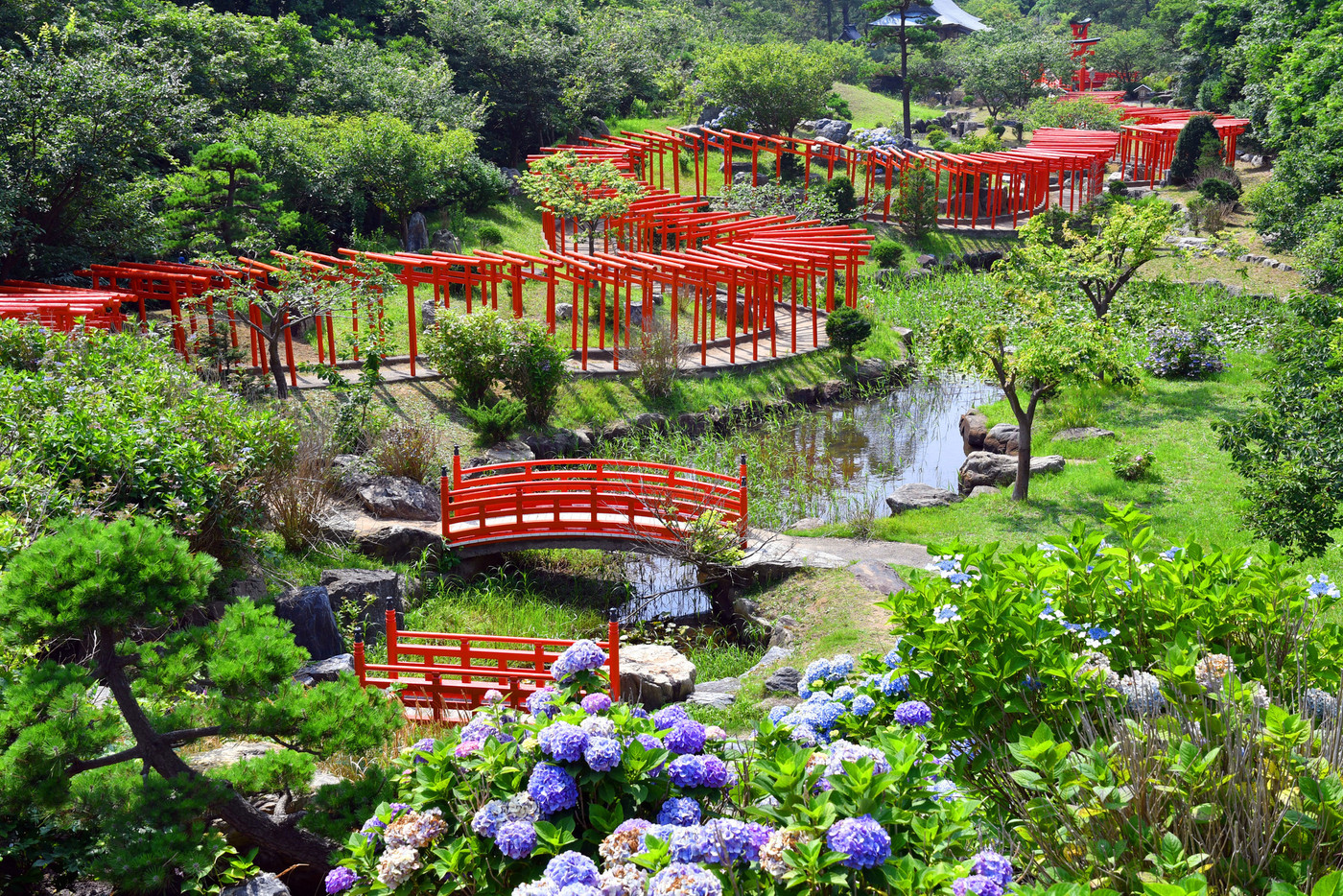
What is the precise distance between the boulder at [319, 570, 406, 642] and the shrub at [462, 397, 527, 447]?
485 centimetres

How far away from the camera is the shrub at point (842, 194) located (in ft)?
96.5

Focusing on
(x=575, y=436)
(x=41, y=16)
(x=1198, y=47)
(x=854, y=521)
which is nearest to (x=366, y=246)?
(x=41, y=16)

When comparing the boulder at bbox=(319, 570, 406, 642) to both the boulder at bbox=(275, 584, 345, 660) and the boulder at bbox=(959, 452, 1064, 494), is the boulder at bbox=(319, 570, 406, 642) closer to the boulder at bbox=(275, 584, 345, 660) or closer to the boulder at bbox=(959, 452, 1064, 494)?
the boulder at bbox=(275, 584, 345, 660)

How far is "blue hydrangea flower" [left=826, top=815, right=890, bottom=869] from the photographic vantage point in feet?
10.1

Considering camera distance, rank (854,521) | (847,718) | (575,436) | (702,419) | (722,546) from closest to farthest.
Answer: (847,718)
(722,546)
(854,521)
(575,436)
(702,419)

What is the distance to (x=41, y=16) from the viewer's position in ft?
68.9

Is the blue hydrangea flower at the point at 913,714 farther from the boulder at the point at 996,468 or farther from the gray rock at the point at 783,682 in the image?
the boulder at the point at 996,468

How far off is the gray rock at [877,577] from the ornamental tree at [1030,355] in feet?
10.6

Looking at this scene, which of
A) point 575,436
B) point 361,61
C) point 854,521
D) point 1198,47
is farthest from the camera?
point 1198,47

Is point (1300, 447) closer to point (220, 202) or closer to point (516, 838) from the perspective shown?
point (516, 838)

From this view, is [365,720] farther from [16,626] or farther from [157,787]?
[16,626]

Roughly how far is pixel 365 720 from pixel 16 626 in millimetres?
1552

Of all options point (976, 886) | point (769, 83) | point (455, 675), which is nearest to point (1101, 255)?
point (455, 675)

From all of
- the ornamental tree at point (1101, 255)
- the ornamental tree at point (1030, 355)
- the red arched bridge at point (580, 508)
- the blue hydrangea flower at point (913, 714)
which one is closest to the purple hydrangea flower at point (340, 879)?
the blue hydrangea flower at point (913, 714)
